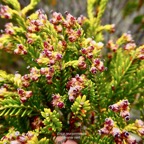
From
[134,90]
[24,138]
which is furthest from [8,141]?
[134,90]

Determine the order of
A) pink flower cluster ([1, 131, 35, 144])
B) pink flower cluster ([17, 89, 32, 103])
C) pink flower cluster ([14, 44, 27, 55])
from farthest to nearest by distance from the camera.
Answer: pink flower cluster ([14, 44, 27, 55]) < pink flower cluster ([17, 89, 32, 103]) < pink flower cluster ([1, 131, 35, 144])

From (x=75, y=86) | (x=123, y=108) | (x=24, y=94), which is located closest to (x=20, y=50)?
(x=24, y=94)

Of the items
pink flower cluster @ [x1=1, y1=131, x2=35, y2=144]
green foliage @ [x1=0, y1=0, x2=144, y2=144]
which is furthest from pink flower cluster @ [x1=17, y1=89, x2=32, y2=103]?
pink flower cluster @ [x1=1, y1=131, x2=35, y2=144]

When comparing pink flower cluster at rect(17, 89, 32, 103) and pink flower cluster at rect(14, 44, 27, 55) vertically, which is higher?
pink flower cluster at rect(14, 44, 27, 55)

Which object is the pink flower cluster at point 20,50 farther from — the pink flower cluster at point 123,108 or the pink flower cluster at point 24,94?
the pink flower cluster at point 123,108

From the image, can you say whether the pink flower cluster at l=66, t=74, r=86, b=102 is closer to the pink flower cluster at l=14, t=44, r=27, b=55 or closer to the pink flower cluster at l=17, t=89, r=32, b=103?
the pink flower cluster at l=17, t=89, r=32, b=103

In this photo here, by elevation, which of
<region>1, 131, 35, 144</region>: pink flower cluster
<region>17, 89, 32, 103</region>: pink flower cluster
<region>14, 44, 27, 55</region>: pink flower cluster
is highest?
<region>14, 44, 27, 55</region>: pink flower cluster

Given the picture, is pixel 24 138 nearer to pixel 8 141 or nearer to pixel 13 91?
pixel 8 141

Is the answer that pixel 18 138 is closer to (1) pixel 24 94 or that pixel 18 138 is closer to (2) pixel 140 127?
(1) pixel 24 94
